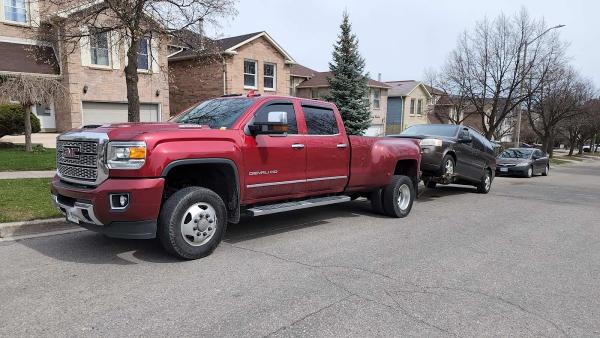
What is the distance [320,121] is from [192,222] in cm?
272

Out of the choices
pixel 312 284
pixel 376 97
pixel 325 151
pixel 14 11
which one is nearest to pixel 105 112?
pixel 14 11

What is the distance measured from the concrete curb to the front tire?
2.62 meters

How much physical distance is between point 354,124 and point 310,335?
23.1 m

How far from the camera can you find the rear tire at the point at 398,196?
8344mm

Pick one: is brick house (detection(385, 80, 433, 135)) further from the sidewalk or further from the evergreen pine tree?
the sidewalk

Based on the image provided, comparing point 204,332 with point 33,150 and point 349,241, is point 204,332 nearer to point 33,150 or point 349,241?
point 349,241

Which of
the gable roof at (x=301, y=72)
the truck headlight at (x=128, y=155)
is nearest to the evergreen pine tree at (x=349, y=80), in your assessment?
the gable roof at (x=301, y=72)

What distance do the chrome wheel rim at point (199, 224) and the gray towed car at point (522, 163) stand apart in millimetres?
19416

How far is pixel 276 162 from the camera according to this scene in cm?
606

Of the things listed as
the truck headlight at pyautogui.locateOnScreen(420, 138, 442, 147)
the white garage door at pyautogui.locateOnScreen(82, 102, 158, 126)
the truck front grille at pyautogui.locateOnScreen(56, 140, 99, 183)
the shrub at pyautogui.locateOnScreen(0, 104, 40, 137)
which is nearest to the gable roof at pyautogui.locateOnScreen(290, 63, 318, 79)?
the white garage door at pyautogui.locateOnScreen(82, 102, 158, 126)

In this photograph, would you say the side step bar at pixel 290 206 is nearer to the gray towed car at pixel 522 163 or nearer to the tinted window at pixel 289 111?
the tinted window at pixel 289 111

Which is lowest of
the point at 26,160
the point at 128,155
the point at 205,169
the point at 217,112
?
the point at 26,160

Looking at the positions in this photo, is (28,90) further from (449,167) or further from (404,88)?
(404,88)

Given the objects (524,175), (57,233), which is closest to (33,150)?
(57,233)
